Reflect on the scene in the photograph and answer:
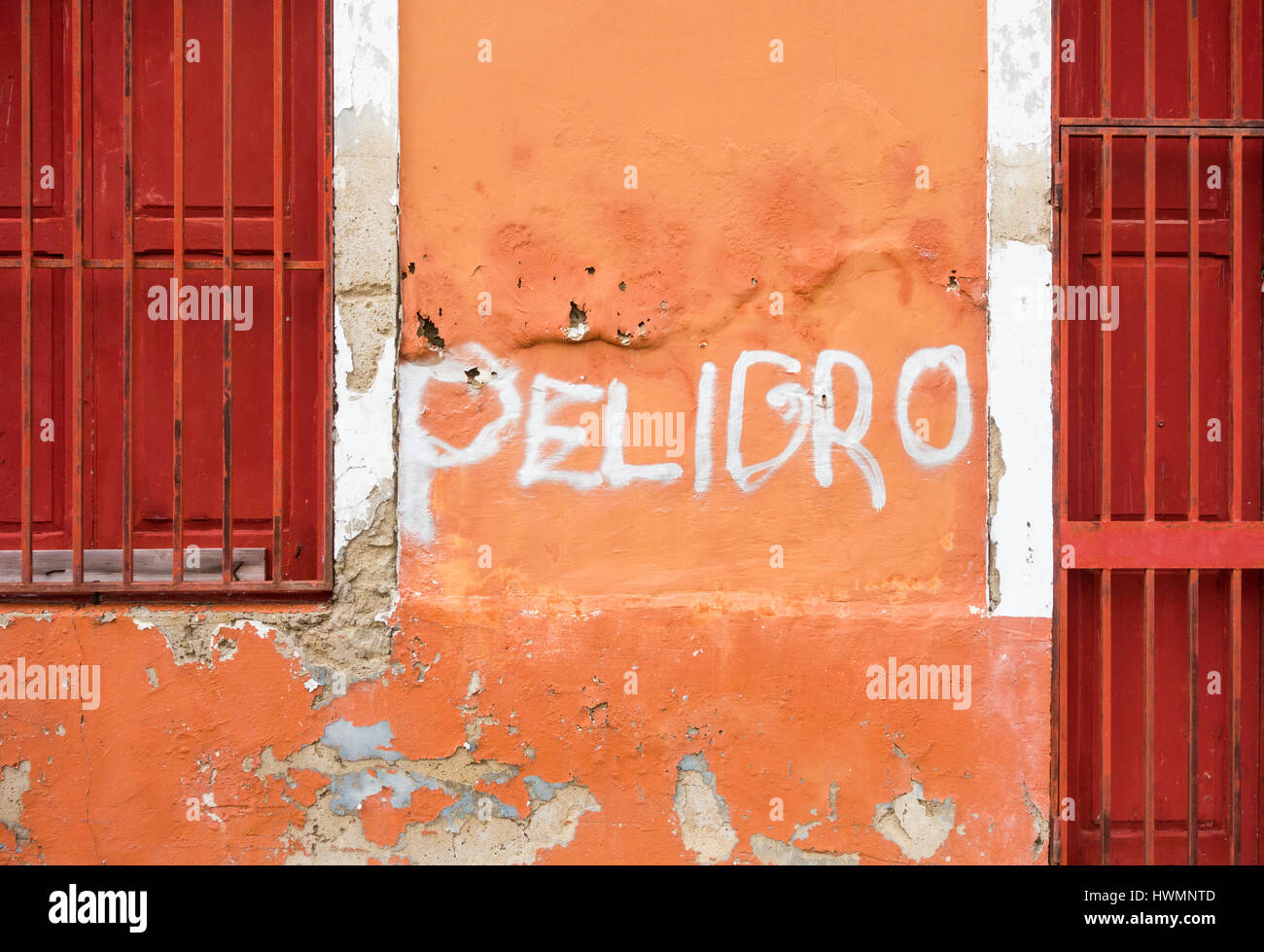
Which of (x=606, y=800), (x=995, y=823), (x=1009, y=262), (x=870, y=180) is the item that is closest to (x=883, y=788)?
(x=995, y=823)

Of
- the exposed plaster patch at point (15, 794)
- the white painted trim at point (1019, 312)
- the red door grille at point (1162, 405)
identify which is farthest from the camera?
the red door grille at point (1162, 405)

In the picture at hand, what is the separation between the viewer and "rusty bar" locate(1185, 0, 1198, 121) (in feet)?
8.96

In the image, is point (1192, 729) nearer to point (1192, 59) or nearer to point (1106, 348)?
point (1106, 348)

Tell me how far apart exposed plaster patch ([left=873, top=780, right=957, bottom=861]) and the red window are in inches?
70.4

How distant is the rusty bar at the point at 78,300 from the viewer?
2.58 metres

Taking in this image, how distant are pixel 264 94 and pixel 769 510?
1.94 meters

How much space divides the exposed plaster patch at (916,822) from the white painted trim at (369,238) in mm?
1701

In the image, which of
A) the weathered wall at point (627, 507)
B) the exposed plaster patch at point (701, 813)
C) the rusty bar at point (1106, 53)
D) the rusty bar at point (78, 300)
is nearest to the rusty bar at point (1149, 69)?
the rusty bar at point (1106, 53)

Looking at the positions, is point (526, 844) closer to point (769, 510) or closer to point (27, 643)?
point (769, 510)

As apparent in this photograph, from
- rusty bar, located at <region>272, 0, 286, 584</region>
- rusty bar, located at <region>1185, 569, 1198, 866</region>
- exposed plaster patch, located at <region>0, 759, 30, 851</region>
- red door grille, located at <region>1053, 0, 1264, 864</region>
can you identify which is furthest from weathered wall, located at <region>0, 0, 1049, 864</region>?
rusty bar, located at <region>1185, 569, 1198, 866</region>

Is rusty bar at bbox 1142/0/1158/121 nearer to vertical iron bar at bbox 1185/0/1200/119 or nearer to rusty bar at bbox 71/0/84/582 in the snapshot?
vertical iron bar at bbox 1185/0/1200/119

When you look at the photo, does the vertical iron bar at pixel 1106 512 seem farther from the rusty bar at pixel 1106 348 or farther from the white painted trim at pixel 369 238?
the white painted trim at pixel 369 238

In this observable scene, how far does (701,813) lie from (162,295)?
7.13 feet

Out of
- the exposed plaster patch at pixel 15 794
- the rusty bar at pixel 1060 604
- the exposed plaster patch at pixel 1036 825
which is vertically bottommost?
the exposed plaster patch at pixel 1036 825
